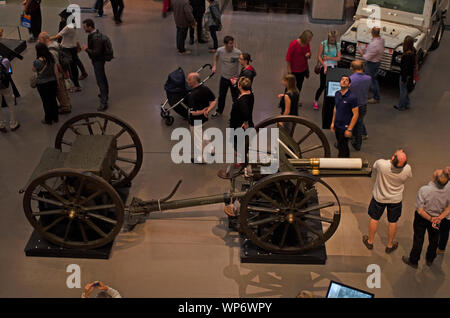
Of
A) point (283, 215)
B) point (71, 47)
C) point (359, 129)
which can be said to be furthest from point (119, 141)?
point (359, 129)

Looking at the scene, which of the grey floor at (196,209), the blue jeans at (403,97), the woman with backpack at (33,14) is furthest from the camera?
the woman with backpack at (33,14)

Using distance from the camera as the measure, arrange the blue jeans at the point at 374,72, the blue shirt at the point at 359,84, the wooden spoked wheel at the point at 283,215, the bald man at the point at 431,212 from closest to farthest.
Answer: the bald man at the point at 431,212, the wooden spoked wheel at the point at 283,215, the blue shirt at the point at 359,84, the blue jeans at the point at 374,72

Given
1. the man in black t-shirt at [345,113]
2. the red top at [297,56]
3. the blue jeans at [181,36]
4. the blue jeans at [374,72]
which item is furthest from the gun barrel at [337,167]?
→ the blue jeans at [181,36]

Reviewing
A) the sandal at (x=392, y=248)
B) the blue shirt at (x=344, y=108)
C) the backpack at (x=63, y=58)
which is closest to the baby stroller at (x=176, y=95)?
the backpack at (x=63, y=58)

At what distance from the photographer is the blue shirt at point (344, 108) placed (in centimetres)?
857

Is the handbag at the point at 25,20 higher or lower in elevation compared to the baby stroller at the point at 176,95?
higher

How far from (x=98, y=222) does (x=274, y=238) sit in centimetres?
228

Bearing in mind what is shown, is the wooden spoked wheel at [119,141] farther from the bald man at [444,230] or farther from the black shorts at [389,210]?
the bald man at [444,230]

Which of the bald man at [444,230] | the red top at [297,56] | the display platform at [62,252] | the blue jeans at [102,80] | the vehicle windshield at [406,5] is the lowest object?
the display platform at [62,252]

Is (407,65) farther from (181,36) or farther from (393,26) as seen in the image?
(181,36)

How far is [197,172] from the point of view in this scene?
906 centimetres

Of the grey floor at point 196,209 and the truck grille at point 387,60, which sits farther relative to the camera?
the truck grille at point 387,60

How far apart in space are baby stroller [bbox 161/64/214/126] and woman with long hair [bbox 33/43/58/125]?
190cm

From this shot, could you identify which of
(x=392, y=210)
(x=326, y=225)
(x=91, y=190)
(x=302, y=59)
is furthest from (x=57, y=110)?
(x=392, y=210)
